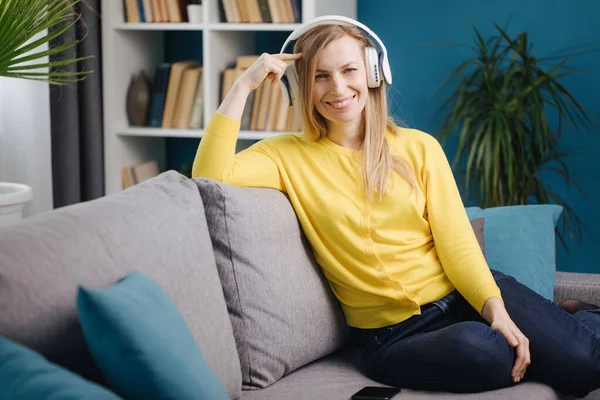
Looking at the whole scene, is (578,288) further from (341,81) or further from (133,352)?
(133,352)

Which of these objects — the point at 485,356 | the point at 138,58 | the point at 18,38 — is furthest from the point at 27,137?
the point at 485,356

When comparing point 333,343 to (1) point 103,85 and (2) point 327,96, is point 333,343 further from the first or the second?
(1) point 103,85

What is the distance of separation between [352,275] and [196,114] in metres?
1.70

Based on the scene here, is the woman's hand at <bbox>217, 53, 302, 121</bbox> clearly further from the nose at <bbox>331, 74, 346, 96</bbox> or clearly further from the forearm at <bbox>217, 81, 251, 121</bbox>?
the nose at <bbox>331, 74, 346, 96</bbox>

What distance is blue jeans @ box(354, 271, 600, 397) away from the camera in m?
1.75

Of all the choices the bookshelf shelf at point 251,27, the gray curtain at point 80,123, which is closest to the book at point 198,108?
the bookshelf shelf at point 251,27

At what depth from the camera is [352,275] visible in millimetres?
1939

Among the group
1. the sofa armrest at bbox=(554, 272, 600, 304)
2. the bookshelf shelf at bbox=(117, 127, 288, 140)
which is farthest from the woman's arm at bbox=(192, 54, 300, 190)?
the bookshelf shelf at bbox=(117, 127, 288, 140)

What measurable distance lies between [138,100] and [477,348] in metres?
2.14

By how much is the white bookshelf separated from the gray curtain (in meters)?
0.04

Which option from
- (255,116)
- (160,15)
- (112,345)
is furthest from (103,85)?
(112,345)

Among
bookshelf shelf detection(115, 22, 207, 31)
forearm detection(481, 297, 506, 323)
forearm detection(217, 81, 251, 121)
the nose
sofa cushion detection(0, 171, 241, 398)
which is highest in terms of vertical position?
bookshelf shelf detection(115, 22, 207, 31)

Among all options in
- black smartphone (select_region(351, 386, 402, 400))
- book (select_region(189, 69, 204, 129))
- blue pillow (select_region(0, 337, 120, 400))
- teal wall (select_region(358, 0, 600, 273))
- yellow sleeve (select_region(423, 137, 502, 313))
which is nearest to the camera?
blue pillow (select_region(0, 337, 120, 400))

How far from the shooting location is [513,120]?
3182 mm
